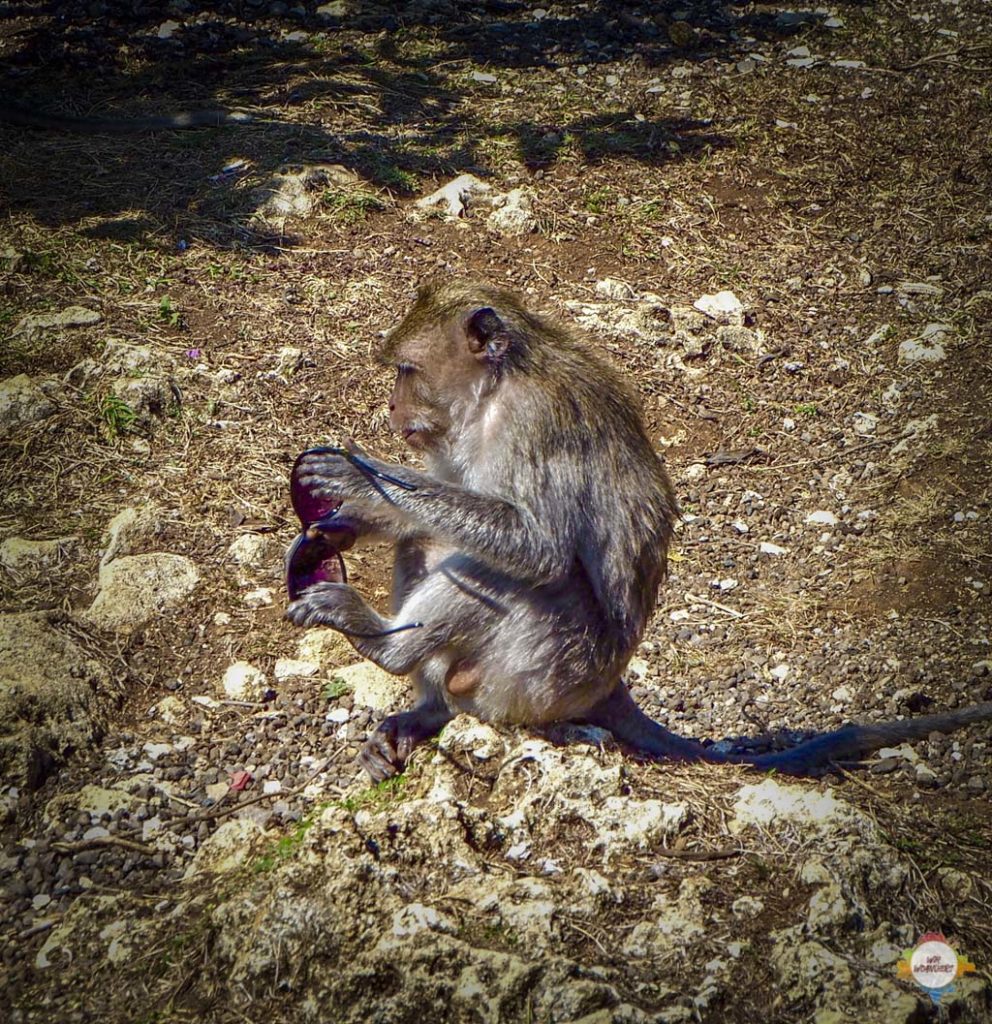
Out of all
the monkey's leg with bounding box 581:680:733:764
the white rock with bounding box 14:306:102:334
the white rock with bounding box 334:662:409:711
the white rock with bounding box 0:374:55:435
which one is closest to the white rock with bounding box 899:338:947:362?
the monkey's leg with bounding box 581:680:733:764

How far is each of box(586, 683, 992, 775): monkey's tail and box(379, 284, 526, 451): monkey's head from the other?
126cm

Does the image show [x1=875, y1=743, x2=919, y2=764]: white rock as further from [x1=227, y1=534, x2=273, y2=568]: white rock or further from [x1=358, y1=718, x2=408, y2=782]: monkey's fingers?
[x1=227, y1=534, x2=273, y2=568]: white rock

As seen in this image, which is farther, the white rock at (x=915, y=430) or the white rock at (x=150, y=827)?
the white rock at (x=915, y=430)

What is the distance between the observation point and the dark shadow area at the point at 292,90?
789 cm

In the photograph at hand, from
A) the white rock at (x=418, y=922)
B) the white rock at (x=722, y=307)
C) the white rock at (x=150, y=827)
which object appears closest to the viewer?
the white rock at (x=418, y=922)

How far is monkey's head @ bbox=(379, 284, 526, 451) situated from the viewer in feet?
15.0

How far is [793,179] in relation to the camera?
852 cm

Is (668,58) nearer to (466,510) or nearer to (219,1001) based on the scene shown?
(466,510)

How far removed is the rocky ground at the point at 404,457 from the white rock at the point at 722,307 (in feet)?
0.10

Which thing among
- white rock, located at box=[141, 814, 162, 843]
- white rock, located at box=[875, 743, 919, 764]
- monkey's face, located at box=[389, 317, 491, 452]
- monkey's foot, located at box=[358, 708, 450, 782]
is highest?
monkey's face, located at box=[389, 317, 491, 452]

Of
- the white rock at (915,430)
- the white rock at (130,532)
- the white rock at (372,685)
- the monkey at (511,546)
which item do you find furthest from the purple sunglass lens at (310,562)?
the white rock at (915,430)

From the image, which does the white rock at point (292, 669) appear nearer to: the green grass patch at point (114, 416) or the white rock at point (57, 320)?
the green grass patch at point (114, 416)

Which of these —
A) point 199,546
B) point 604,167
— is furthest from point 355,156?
point 199,546

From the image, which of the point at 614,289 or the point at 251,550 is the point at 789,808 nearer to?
the point at 251,550
